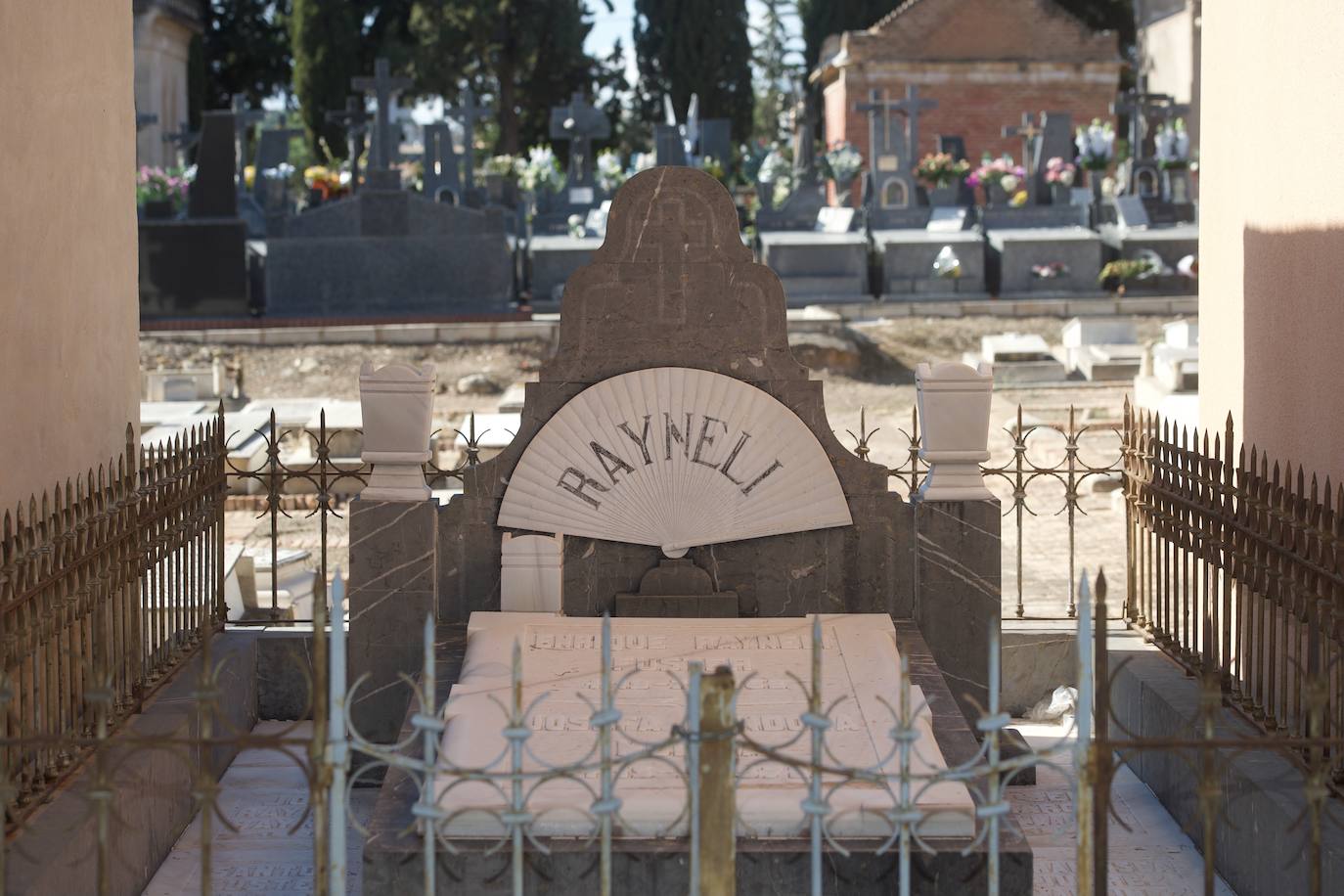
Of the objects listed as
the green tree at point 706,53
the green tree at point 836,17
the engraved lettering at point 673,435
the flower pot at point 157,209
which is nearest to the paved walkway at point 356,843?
the engraved lettering at point 673,435

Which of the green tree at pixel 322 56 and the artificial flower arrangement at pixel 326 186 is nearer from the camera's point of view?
the artificial flower arrangement at pixel 326 186

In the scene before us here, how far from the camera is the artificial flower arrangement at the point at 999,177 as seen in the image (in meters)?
24.7

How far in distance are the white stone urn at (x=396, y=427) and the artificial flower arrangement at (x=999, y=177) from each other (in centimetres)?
1968

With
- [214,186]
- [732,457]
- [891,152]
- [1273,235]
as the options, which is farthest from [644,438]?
[891,152]

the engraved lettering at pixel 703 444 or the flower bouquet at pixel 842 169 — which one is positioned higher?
the flower bouquet at pixel 842 169

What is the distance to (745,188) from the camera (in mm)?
28453

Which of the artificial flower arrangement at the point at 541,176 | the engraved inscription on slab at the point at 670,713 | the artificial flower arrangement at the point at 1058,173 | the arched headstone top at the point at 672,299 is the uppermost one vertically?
the artificial flower arrangement at the point at 541,176

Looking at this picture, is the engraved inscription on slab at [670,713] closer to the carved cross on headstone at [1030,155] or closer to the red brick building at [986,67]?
the carved cross on headstone at [1030,155]

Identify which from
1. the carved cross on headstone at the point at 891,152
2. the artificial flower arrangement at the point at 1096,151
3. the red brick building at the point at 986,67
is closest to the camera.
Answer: the carved cross on headstone at the point at 891,152

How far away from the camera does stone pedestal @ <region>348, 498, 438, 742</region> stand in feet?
19.9

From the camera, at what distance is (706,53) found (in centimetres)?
3706

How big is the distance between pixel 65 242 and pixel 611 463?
80.5 inches

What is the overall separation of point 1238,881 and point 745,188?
24.3 m

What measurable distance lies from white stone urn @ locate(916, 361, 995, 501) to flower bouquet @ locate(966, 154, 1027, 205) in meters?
18.7
